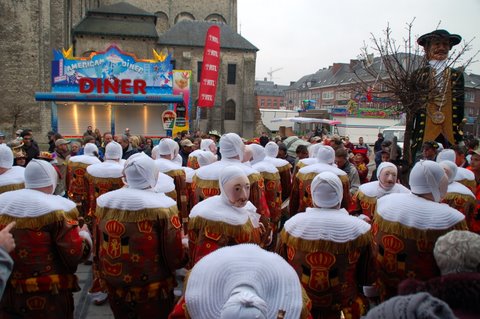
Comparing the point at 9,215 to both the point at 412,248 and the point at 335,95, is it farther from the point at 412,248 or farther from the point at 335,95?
the point at 335,95

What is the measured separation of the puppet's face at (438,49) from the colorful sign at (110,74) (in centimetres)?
1851

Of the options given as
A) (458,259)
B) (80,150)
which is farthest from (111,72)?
(458,259)

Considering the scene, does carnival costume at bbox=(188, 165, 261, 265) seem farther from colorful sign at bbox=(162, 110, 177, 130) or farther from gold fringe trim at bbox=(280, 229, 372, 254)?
colorful sign at bbox=(162, 110, 177, 130)

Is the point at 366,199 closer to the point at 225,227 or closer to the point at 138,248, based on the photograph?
the point at 225,227

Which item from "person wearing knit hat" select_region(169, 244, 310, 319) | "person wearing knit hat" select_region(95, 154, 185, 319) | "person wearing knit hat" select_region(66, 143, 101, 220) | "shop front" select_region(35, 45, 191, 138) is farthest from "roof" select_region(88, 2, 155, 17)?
"person wearing knit hat" select_region(169, 244, 310, 319)

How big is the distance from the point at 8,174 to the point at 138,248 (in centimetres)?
273

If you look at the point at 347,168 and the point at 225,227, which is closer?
the point at 225,227

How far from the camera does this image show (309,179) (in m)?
6.30

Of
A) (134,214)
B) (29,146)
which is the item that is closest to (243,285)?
(134,214)

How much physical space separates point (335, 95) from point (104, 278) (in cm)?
7663

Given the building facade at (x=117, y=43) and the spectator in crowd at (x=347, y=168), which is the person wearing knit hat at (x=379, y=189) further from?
the building facade at (x=117, y=43)

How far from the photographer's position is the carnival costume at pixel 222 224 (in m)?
3.40

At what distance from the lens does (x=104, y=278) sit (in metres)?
3.75

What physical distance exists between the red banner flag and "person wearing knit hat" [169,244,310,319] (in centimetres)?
1505
